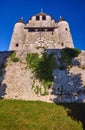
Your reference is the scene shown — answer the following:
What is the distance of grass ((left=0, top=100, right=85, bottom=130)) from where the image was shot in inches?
413

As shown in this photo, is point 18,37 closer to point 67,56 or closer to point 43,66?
point 67,56

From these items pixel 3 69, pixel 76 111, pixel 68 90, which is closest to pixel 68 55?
pixel 68 90

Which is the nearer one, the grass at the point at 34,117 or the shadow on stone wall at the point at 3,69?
the grass at the point at 34,117

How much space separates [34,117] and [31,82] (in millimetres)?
7753

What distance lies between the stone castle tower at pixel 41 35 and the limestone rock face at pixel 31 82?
51.1ft

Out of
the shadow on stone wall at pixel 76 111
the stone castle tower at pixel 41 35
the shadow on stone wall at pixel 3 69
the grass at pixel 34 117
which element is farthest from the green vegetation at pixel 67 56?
the stone castle tower at pixel 41 35

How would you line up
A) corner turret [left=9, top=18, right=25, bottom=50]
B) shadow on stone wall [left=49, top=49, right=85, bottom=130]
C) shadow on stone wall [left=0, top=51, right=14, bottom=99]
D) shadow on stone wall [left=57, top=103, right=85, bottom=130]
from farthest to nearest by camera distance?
1. corner turret [left=9, top=18, right=25, bottom=50]
2. shadow on stone wall [left=0, top=51, right=14, bottom=99]
3. shadow on stone wall [left=49, top=49, right=85, bottom=130]
4. shadow on stone wall [left=57, top=103, right=85, bottom=130]

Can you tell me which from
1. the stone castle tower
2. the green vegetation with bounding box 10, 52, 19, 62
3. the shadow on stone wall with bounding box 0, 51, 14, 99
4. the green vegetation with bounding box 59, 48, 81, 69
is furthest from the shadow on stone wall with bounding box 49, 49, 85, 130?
the stone castle tower

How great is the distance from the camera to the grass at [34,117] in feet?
34.4

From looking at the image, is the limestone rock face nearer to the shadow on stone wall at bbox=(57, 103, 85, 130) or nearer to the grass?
the shadow on stone wall at bbox=(57, 103, 85, 130)

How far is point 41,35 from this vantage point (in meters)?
40.7

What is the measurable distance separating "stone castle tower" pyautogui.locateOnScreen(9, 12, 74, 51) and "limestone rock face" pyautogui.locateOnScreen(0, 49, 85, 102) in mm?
15586

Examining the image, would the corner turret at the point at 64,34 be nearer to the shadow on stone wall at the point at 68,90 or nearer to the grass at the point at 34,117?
the shadow on stone wall at the point at 68,90

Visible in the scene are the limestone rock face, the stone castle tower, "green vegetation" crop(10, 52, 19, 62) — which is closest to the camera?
the limestone rock face
